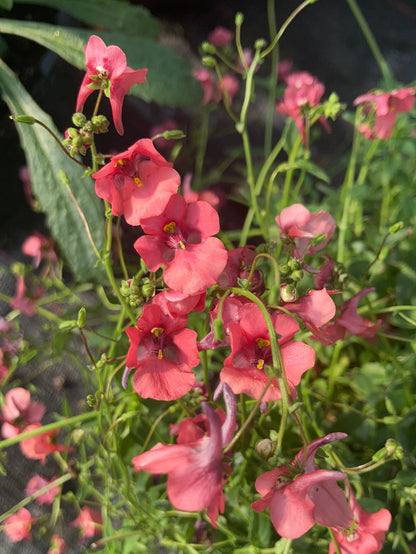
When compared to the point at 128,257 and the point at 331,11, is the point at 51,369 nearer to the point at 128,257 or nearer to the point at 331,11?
the point at 128,257

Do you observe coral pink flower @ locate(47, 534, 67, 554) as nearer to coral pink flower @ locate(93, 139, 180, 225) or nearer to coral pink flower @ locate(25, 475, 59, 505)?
coral pink flower @ locate(25, 475, 59, 505)

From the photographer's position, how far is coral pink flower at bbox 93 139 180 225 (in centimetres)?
35

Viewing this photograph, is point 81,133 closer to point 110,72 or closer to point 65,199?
point 110,72

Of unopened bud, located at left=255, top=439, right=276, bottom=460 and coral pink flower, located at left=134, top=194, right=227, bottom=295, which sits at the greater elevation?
coral pink flower, located at left=134, top=194, right=227, bottom=295

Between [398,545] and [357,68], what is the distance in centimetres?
88

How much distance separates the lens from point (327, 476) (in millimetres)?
324

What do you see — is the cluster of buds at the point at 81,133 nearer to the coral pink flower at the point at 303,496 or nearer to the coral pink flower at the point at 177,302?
the coral pink flower at the point at 177,302

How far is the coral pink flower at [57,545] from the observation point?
0.66m

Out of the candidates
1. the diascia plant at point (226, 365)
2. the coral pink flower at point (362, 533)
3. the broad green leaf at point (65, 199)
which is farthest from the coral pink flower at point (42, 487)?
the coral pink flower at point (362, 533)

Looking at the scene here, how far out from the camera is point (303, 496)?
0.34m

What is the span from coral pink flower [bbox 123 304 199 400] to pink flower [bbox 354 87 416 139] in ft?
1.06

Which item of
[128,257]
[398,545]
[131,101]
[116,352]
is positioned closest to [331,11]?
[131,101]

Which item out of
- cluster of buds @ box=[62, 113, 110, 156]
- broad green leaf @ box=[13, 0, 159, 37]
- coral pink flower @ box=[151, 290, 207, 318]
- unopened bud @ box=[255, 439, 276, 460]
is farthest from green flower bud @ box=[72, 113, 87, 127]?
broad green leaf @ box=[13, 0, 159, 37]

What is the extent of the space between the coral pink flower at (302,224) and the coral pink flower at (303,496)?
0.16 meters
